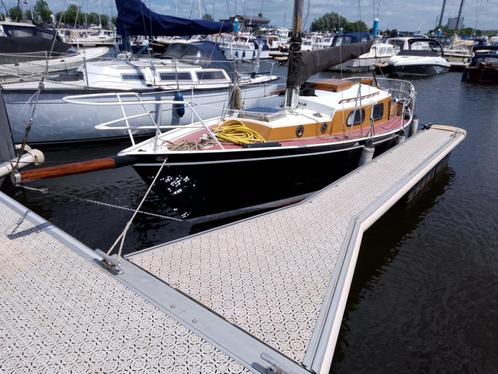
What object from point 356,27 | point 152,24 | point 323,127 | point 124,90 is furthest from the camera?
point 356,27

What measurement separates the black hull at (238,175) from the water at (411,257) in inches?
39.5

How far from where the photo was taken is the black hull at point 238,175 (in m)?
6.89

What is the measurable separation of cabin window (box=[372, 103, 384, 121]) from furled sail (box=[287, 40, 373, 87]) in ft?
5.39

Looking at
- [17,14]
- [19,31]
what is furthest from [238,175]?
[17,14]

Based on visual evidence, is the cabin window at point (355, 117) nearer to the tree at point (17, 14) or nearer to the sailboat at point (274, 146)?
the sailboat at point (274, 146)

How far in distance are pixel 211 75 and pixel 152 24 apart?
8.48 feet

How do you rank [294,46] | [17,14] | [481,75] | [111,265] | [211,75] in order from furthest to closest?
[481,75]
[17,14]
[211,75]
[294,46]
[111,265]

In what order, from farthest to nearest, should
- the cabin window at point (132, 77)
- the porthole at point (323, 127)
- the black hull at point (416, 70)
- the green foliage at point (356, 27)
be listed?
the green foliage at point (356, 27), the black hull at point (416, 70), the cabin window at point (132, 77), the porthole at point (323, 127)

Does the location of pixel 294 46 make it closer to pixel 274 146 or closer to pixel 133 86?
pixel 274 146

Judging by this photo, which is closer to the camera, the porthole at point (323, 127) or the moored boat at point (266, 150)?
the moored boat at point (266, 150)

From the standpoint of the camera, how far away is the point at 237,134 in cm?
775

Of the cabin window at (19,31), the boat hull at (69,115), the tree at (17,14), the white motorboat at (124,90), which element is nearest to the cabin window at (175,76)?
the white motorboat at (124,90)

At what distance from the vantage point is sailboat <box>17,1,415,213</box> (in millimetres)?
6910

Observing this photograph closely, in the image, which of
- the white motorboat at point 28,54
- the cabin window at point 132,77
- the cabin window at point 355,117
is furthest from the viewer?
the white motorboat at point 28,54
